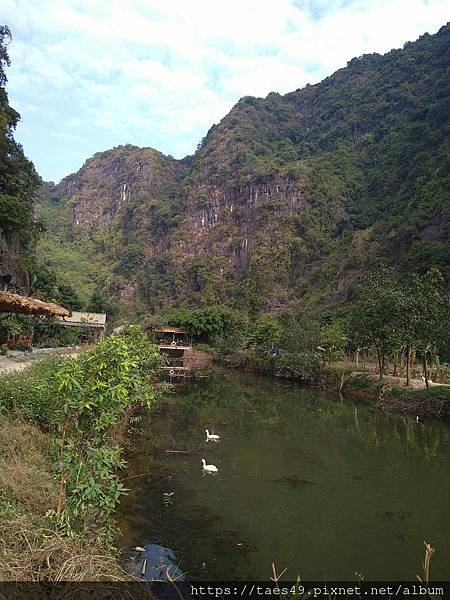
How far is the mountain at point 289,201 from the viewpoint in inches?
3073

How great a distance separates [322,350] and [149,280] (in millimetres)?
78001

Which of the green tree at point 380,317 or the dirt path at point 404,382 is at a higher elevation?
the green tree at point 380,317

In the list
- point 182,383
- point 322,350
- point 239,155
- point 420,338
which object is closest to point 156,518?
point 420,338

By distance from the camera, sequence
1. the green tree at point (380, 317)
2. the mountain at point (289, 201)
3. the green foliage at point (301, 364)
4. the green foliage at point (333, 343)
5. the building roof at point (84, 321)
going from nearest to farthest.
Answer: the green tree at point (380, 317), the green foliage at point (301, 364), the green foliage at point (333, 343), the building roof at point (84, 321), the mountain at point (289, 201)

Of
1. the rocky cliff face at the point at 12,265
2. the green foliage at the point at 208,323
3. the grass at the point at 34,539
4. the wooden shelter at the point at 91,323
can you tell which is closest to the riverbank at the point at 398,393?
the wooden shelter at the point at 91,323

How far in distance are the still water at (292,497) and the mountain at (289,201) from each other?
133 ft

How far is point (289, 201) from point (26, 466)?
98431 millimetres

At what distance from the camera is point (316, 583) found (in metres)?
7.33

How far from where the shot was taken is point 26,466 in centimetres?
744

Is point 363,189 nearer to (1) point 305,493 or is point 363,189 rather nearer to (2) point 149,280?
(2) point 149,280

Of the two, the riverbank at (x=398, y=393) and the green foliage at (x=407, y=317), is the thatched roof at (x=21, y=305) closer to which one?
the riverbank at (x=398, y=393)

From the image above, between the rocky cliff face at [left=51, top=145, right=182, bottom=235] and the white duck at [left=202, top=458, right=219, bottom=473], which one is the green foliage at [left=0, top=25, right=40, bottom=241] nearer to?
the white duck at [left=202, top=458, right=219, bottom=473]

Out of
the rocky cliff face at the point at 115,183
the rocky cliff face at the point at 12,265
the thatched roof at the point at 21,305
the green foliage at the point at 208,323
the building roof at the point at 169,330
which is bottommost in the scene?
the building roof at the point at 169,330

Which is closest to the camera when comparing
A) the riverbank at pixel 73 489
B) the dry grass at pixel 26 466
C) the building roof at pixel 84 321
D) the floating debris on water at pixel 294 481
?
the riverbank at pixel 73 489
